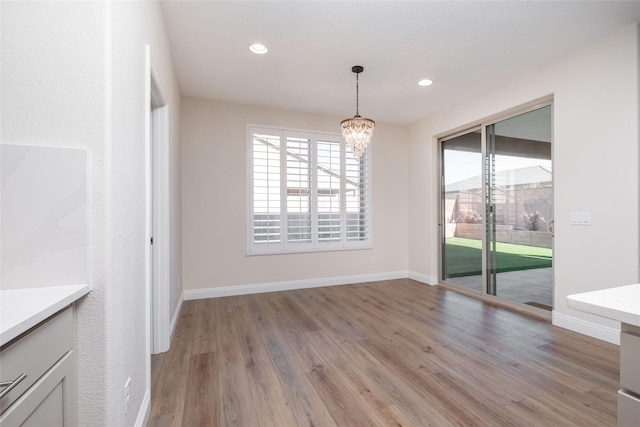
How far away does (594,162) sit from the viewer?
8.50ft

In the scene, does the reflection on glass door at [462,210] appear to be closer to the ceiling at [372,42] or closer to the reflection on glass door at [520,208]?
the reflection on glass door at [520,208]

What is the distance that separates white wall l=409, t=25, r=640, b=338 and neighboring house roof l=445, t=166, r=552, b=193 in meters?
0.24

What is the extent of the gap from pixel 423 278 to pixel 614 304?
4.03 m

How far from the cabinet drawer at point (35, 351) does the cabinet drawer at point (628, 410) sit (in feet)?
5.13

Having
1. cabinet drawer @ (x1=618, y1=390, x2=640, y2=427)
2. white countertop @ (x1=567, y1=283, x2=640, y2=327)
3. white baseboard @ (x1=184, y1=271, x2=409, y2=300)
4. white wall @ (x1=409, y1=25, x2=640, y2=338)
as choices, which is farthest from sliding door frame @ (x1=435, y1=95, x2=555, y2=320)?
cabinet drawer @ (x1=618, y1=390, x2=640, y2=427)

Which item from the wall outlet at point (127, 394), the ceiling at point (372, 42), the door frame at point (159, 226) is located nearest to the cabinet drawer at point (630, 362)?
the wall outlet at point (127, 394)

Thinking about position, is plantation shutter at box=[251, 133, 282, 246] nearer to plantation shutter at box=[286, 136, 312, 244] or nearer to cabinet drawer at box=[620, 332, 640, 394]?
plantation shutter at box=[286, 136, 312, 244]

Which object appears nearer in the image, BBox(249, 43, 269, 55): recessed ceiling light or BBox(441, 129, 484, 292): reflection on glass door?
BBox(249, 43, 269, 55): recessed ceiling light

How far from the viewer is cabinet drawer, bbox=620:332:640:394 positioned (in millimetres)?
740

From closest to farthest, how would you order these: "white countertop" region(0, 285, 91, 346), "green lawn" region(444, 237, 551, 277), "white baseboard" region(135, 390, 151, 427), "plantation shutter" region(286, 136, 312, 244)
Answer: "white countertop" region(0, 285, 91, 346) → "white baseboard" region(135, 390, 151, 427) → "green lawn" region(444, 237, 551, 277) → "plantation shutter" region(286, 136, 312, 244)

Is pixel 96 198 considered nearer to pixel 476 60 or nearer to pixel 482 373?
pixel 482 373

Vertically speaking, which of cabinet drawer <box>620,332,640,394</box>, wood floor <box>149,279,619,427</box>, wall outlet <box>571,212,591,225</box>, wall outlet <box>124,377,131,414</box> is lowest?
wood floor <box>149,279,619,427</box>

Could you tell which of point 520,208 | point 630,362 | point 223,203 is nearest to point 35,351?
point 630,362

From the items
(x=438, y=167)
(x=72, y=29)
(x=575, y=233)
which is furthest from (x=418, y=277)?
(x=72, y=29)
